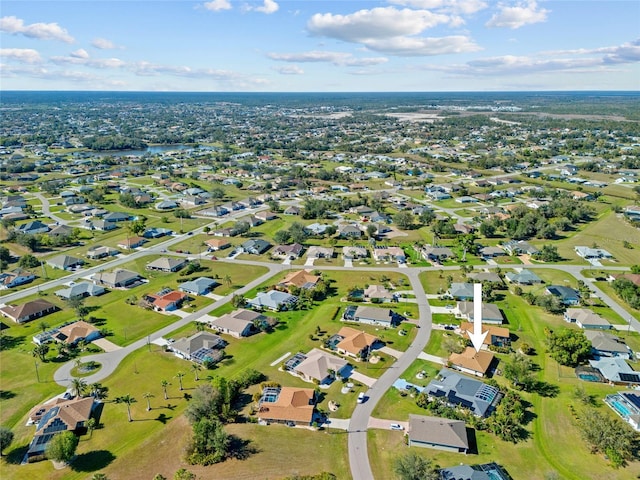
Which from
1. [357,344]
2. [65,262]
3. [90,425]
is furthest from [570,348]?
[65,262]

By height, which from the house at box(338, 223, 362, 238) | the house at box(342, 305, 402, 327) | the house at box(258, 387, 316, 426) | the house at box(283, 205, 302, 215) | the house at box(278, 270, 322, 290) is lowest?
the house at box(258, 387, 316, 426)

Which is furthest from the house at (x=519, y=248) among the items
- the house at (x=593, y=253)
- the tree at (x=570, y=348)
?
the tree at (x=570, y=348)

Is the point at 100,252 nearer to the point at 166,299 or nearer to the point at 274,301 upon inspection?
the point at 166,299

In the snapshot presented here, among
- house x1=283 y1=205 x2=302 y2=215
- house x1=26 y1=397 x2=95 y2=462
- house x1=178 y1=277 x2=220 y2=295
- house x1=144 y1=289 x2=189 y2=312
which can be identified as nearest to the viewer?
house x1=26 y1=397 x2=95 y2=462

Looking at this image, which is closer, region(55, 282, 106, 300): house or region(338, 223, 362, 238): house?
region(55, 282, 106, 300): house

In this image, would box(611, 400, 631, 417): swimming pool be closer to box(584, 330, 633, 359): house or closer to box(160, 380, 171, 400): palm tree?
box(584, 330, 633, 359): house

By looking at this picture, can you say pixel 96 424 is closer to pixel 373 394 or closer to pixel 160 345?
pixel 160 345

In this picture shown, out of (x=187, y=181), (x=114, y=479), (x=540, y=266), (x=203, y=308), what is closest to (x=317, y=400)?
(x=114, y=479)

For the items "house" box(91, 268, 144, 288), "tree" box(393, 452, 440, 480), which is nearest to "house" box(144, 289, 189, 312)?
"house" box(91, 268, 144, 288)
